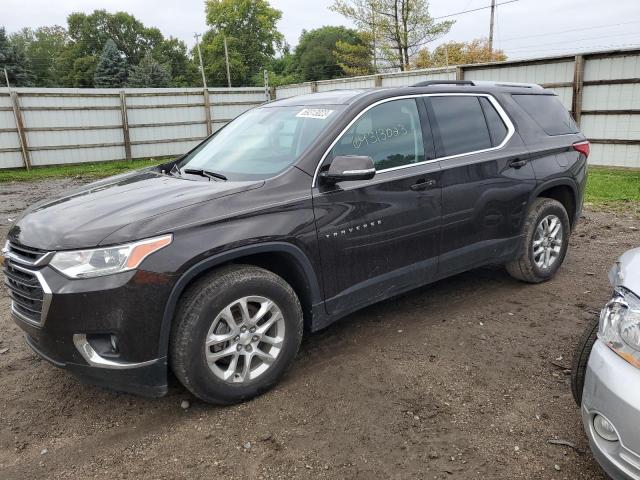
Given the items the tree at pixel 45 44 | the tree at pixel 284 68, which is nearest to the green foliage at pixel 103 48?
the tree at pixel 45 44

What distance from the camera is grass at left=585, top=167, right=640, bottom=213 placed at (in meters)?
8.09

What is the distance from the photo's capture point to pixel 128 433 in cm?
282

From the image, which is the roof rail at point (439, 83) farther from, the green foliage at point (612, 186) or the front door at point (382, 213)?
the green foliage at point (612, 186)

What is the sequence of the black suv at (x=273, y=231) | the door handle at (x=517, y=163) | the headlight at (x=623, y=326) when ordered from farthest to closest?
the door handle at (x=517, y=163)
the black suv at (x=273, y=231)
the headlight at (x=623, y=326)

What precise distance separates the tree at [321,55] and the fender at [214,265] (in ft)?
214

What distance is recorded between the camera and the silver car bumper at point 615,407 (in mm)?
1876

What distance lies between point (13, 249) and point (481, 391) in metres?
2.84

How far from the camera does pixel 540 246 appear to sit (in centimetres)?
468

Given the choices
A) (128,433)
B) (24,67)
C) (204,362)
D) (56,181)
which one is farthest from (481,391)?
(24,67)

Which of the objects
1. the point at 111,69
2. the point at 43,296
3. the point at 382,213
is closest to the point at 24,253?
the point at 43,296

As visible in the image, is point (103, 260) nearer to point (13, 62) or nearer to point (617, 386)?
point (617, 386)

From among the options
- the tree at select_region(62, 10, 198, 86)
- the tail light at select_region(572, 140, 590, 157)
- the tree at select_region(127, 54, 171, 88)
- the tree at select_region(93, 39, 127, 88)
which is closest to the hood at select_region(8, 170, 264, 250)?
the tail light at select_region(572, 140, 590, 157)

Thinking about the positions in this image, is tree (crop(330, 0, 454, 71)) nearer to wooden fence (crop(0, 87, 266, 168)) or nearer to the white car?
wooden fence (crop(0, 87, 266, 168))

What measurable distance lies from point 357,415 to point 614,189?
8.17 metres
